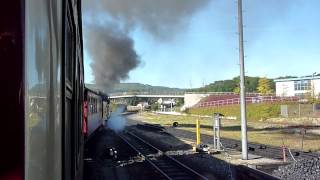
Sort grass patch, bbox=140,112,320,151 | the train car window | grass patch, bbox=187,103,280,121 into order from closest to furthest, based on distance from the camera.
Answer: the train car window
grass patch, bbox=140,112,320,151
grass patch, bbox=187,103,280,121

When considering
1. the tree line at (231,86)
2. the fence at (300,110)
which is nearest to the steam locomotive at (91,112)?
the fence at (300,110)

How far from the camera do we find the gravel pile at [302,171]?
13.3 metres

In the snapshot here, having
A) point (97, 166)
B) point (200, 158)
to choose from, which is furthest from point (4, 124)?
point (200, 158)

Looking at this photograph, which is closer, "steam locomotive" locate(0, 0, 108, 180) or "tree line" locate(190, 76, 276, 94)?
"steam locomotive" locate(0, 0, 108, 180)

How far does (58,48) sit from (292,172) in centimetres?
1275

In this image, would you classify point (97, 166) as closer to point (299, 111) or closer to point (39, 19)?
point (39, 19)

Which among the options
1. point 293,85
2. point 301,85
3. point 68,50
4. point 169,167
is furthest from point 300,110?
point 68,50

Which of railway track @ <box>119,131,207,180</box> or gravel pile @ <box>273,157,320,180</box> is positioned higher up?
gravel pile @ <box>273,157,320,180</box>

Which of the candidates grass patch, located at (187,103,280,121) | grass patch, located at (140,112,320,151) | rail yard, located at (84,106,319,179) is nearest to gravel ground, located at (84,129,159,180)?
rail yard, located at (84,106,319,179)

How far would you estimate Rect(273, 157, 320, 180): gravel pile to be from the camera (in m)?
13.3

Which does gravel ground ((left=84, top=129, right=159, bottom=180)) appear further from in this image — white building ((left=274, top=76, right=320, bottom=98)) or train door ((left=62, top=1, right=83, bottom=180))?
white building ((left=274, top=76, right=320, bottom=98))

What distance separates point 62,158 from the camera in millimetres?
2043

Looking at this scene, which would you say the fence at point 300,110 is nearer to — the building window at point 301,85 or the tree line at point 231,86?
the building window at point 301,85

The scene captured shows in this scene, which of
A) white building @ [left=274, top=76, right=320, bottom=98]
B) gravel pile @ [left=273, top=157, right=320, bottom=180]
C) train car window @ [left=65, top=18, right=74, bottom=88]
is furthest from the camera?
white building @ [left=274, top=76, right=320, bottom=98]
